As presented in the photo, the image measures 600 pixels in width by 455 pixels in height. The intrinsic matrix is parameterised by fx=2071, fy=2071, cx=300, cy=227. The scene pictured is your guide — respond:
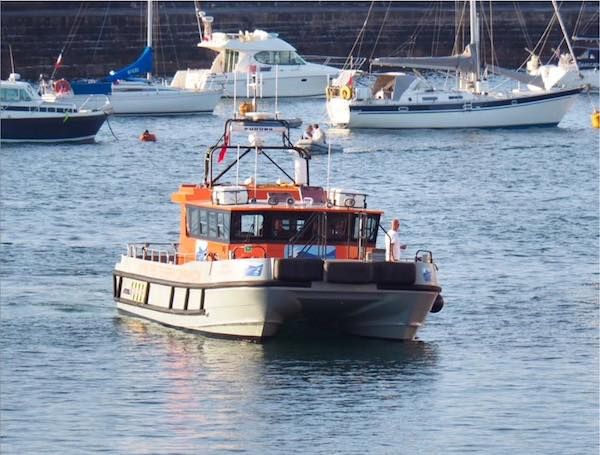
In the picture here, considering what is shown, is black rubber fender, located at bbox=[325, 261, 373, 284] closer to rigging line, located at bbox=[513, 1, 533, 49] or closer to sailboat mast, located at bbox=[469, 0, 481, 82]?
sailboat mast, located at bbox=[469, 0, 481, 82]

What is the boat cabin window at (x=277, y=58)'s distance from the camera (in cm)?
9619

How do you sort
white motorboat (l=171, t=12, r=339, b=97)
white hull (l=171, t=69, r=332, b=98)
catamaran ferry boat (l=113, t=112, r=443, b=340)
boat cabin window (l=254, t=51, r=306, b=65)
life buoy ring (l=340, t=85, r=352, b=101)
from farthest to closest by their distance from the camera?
boat cabin window (l=254, t=51, r=306, b=65)
white motorboat (l=171, t=12, r=339, b=97)
white hull (l=171, t=69, r=332, b=98)
life buoy ring (l=340, t=85, r=352, b=101)
catamaran ferry boat (l=113, t=112, r=443, b=340)

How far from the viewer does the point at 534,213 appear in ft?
177

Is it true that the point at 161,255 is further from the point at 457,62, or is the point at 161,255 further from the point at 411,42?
the point at 411,42

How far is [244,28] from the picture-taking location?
111m

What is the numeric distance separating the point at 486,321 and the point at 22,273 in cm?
1024

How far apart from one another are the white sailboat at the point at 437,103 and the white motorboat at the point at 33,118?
12.2 metres

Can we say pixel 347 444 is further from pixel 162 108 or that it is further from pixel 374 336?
pixel 162 108

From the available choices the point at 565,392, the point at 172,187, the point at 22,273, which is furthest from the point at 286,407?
the point at 172,187

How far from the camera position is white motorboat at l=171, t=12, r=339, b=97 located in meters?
94.8

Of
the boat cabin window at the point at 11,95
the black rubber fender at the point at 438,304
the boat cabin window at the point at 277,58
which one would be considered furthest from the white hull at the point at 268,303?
the boat cabin window at the point at 277,58

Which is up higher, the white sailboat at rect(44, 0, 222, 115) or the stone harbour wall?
the stone harbour wall

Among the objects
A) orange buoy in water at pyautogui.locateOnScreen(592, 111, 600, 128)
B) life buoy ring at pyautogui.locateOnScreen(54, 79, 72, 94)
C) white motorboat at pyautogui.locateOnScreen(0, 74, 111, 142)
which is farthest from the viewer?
orange buoy in water at pyautogui.locateOnScreen(592, 111, 600, 128)

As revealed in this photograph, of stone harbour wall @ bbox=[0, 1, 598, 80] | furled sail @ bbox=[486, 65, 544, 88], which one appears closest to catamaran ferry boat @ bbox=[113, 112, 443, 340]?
furled sail @ bbox=[486, 65, 544, 88]
